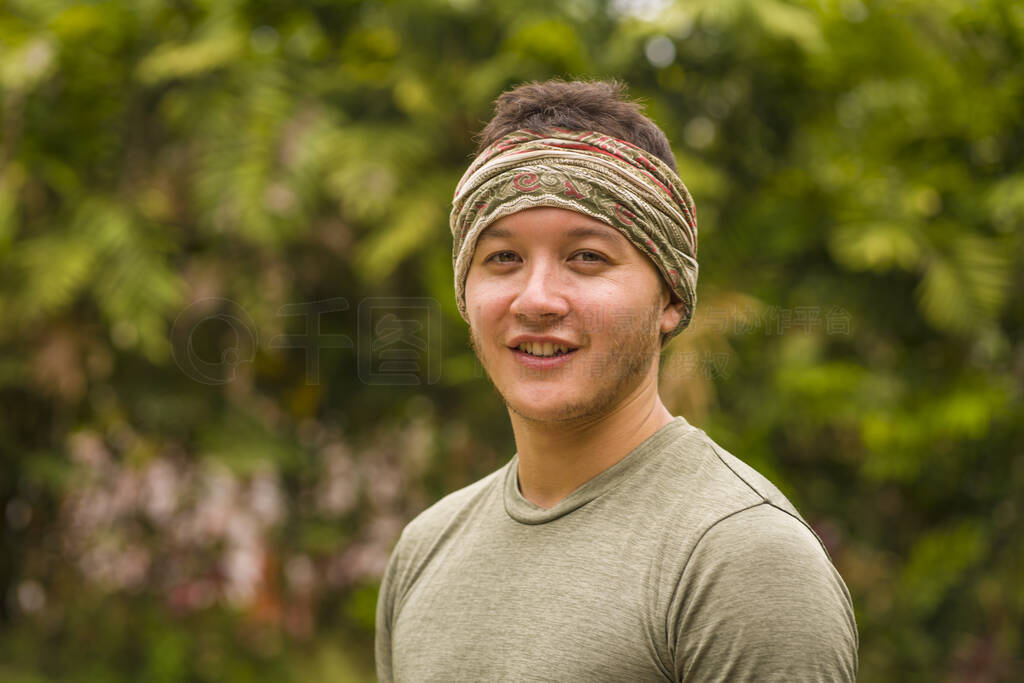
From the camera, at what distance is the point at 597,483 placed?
1.55 meters

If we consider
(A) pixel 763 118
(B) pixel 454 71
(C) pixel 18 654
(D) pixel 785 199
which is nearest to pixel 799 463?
(D) pixel 785 199

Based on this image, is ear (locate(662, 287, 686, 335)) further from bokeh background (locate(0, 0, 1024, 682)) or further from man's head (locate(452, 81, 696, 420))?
bokeh background (locate(0, 0, 1024, 682))

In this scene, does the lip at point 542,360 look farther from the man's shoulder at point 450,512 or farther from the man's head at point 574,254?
the man's shoulder at point 450,512

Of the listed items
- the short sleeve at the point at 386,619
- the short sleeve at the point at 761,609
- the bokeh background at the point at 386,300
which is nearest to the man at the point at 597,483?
the short sleeve at the point at 761,609

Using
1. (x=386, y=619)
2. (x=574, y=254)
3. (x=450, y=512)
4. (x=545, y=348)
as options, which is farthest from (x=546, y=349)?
(x=386, y=619)

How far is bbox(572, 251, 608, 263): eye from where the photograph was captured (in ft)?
5.01

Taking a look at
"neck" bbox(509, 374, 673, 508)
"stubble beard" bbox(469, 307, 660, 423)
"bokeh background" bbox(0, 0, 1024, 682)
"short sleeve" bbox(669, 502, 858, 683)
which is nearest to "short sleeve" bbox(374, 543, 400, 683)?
"neck" bbox(509, 374, 673, 508)

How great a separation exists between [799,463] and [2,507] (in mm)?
3738

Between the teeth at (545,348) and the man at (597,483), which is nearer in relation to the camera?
the man at (597,483)

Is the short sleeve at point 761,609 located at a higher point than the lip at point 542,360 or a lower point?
lower

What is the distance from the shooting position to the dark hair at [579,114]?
1.61m

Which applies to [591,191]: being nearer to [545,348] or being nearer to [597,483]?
[545,348]

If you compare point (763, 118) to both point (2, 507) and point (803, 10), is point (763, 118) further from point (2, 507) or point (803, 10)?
point (2, 507)

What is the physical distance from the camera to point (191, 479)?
5.00 metres
